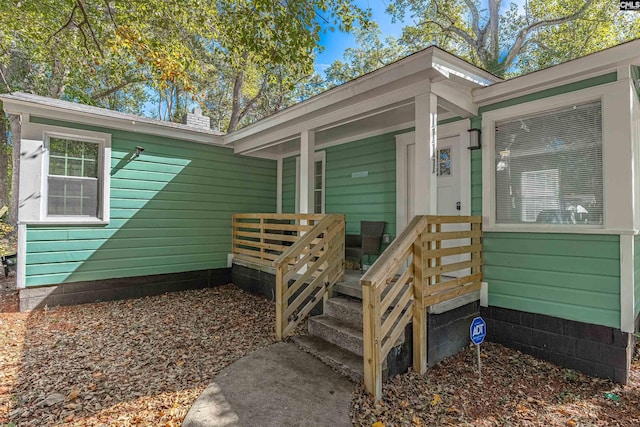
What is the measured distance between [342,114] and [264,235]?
2.35 metres

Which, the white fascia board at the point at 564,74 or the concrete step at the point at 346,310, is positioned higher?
the white fascia board at the point at 564,74

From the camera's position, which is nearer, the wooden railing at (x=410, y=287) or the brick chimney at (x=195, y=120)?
the wooden railing at (x=410, y=287)

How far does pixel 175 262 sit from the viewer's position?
5.65 metres

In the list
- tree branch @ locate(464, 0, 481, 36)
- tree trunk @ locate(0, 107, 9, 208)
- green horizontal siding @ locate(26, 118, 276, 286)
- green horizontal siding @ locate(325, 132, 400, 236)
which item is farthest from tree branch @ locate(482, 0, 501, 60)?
tree trunk @ locate(0, 107, 9, 208)

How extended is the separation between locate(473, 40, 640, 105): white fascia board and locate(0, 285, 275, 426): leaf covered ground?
378 centimetres

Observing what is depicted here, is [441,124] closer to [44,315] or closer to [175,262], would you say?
[175,262]

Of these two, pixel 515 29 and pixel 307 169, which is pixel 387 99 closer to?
pixel 307 169

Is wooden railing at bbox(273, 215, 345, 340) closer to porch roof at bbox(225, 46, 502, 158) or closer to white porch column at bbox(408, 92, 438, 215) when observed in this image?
white porch column at bbox(408, 92, 438, 215)

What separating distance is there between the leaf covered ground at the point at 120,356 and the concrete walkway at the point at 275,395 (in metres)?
0.18

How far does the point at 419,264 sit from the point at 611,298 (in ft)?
6.07

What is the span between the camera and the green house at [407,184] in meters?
2.95

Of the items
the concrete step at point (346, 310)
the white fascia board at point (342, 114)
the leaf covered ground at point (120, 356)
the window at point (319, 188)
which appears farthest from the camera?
the window at point (319, 188)

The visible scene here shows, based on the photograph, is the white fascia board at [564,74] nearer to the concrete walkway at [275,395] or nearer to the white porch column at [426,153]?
the white porch column at [426,153]

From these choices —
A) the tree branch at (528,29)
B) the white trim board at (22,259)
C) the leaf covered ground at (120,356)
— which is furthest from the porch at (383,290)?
the tree branch at (528,29)
